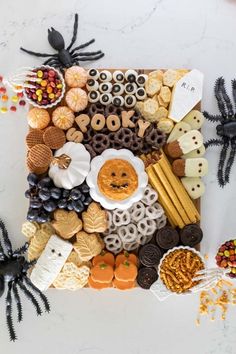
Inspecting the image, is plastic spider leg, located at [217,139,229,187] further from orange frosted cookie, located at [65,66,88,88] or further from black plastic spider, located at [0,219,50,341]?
black plastic spider, located at [0,219,50,341]

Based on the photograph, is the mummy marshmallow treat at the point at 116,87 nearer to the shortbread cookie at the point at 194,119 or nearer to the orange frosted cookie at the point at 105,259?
the shortbread cookie at the point at 194,119

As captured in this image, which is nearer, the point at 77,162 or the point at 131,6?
the point at 77,162

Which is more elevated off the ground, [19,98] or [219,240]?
[19,98]

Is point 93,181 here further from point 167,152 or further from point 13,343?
point 13,343

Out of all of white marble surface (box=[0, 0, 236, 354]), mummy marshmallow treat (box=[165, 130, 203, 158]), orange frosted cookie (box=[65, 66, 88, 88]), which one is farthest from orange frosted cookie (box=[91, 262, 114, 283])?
orange frosted cookie (box=[65, 66, 88, 88])

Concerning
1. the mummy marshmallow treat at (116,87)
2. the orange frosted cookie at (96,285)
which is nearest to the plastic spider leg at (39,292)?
the orange frosted cookie at (96,285)

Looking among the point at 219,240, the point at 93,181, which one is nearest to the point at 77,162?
the point at 93,181

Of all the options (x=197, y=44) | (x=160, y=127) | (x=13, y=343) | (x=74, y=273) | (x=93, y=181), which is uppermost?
(x=197, y=44)

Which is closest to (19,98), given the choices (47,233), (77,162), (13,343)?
(77,162)
